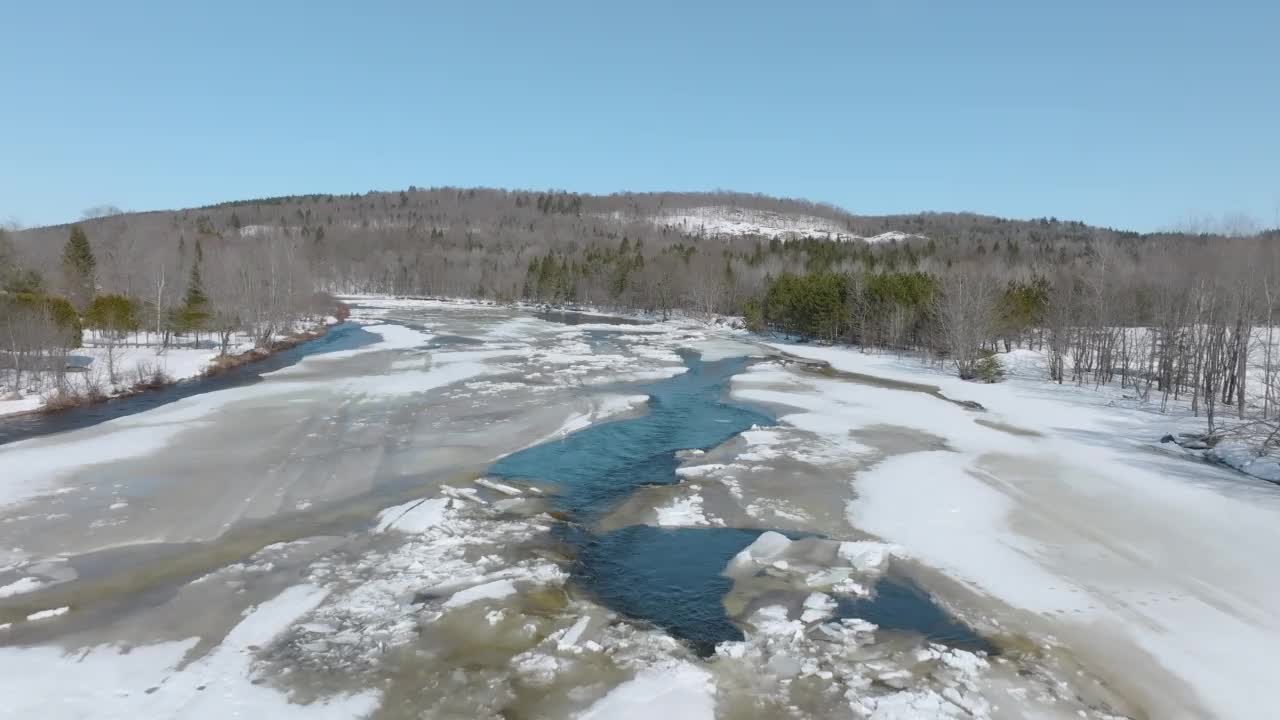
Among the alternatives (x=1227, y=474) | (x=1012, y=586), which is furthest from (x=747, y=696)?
(x=1227, y=474)

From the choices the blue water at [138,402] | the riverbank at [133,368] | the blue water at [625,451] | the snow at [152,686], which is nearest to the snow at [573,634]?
the snow at [152,686]

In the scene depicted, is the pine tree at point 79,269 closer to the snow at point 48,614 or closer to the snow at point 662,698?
the snow at point 48,614

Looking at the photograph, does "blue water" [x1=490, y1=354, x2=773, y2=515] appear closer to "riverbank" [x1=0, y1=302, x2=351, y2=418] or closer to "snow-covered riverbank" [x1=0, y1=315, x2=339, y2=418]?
"riverbank" [x1=0, y1=302, x2=351, y2=418]

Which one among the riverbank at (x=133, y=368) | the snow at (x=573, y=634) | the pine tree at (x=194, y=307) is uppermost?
the pine tree at (x=194, y=307)

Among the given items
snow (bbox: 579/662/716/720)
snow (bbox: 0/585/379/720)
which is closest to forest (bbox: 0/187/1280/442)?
snow (bbox: 579/662/716/720)

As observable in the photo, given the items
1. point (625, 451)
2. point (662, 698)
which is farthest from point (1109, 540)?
point (625, 451)

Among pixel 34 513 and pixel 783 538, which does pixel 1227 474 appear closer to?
pixel 783 538

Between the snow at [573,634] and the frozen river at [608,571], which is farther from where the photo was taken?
the snow at [573,634]

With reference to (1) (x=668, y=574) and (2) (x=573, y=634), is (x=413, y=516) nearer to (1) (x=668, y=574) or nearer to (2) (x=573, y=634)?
(1) (x=668, y=574)
